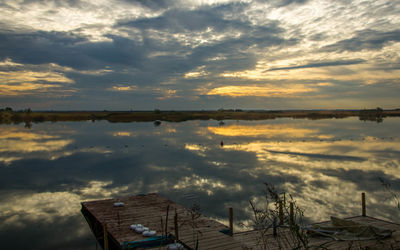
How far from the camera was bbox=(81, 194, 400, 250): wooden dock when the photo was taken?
11.4 meters

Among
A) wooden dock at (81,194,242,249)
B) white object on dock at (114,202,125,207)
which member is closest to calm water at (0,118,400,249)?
wooden dock at (81,194,242,249)

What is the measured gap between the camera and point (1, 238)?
46.7ft

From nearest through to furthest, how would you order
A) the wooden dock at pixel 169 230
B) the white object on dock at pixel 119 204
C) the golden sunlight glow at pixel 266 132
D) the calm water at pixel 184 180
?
the wooden dock at pixel 169 230
the calm water at pixel 184 180
the white object on dock at pixel 119 204
the golden sunlight glow at pixel 266 132

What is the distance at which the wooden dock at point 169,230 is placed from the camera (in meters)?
11.4

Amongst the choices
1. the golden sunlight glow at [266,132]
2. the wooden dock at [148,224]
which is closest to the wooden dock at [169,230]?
the wooden dock at [148,224]

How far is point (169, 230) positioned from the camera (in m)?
13.4

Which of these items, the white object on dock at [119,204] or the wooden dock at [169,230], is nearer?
the wooden dock at [169,230]

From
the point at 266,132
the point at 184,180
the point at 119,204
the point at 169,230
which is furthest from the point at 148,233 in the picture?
the point at 266,132

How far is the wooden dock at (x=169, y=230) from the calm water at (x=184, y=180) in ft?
3.88

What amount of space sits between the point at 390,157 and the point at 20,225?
118ft

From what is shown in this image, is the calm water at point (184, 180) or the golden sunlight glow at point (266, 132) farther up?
the golden sunlight glow at point (266, 132)

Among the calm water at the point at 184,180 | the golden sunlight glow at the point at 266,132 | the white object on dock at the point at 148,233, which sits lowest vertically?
the calm water at the point at 184,180

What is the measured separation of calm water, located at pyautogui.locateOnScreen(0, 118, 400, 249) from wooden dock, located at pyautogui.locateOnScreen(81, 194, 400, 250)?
118cm

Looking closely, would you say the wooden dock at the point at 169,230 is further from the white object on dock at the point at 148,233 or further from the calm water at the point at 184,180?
the calm water at the point at 184,180
